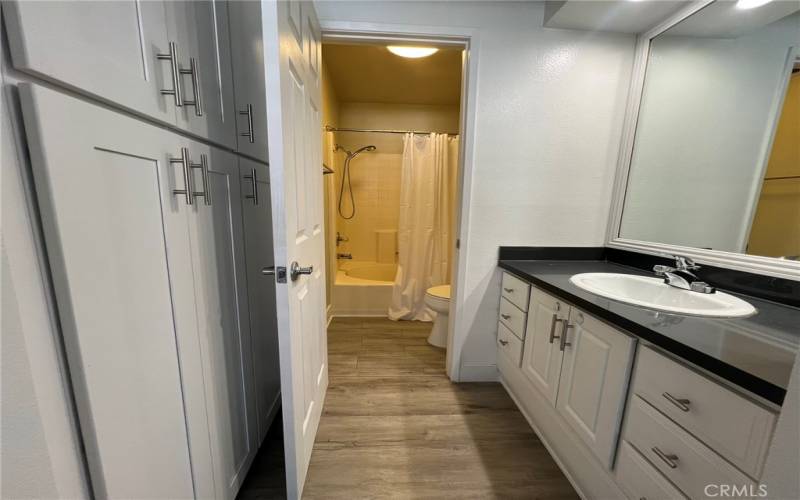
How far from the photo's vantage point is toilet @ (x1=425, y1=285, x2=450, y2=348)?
7.40 feet

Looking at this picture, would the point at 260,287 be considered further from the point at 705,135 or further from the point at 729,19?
the point at 729,19

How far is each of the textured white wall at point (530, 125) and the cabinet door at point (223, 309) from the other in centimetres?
116

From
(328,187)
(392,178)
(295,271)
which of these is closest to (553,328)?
(295,271)

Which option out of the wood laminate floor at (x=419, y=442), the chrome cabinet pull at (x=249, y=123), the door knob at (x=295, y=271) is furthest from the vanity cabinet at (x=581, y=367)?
the chrome cabinet pull at (x=249, y=123)

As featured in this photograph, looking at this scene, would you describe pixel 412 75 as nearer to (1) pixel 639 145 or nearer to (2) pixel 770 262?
(1) pixel 639 145

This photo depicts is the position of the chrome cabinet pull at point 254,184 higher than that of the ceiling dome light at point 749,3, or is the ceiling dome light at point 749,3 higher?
the ceiling dome light at point 749,3

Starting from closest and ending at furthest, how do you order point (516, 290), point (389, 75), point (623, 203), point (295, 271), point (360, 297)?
point (295, 271) → point (516, 290) → point (623, 203) → point (389, 75) → point (360, 297)

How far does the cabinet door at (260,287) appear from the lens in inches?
45.9

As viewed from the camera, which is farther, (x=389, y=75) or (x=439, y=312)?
(x=389, y=75)

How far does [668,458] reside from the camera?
0.78 meters

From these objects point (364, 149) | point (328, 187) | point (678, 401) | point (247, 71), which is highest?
point (364, 149)

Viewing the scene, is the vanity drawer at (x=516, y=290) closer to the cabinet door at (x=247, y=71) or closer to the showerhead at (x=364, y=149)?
the cabinet door at (x=247, y=71)

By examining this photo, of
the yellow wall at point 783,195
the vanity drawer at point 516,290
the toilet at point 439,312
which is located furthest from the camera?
the toilet at point 439,312

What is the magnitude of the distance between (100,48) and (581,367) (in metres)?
1.59
